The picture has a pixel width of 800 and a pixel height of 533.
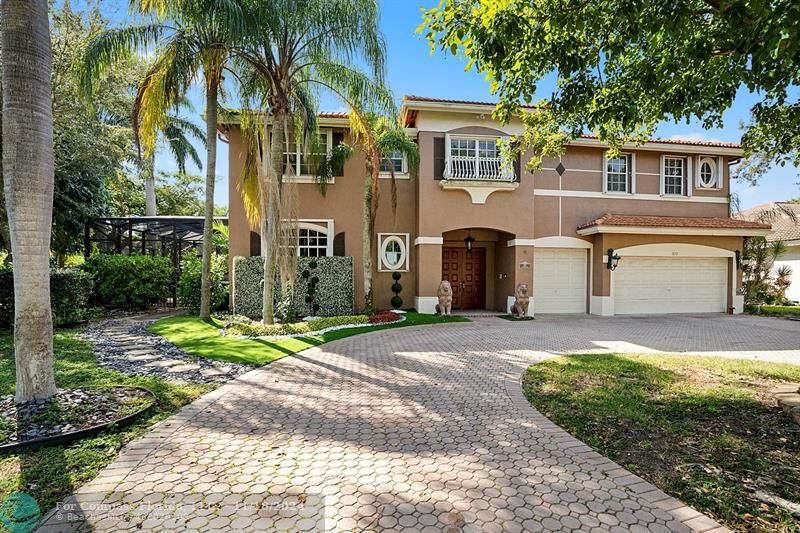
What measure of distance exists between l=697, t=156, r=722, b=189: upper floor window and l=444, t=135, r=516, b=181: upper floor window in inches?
356

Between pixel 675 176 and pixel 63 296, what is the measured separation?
22.7 metres

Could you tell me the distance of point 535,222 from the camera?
1584 cm

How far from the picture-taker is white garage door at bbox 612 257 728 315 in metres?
16.1

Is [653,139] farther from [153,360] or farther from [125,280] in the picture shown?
[125,280]

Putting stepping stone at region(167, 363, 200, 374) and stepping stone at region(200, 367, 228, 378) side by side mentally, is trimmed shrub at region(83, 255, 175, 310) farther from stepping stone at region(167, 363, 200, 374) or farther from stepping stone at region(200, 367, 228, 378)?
stepping stone at region(200, 367, 228, 378)

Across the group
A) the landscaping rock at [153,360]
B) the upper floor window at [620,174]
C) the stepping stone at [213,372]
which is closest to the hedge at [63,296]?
the landscaping rock at [153,360]

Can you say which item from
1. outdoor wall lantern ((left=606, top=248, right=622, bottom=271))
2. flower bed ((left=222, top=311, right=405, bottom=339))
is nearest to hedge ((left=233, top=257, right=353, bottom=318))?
flower bed ((left=222, top=311, right=405, bottom=339))

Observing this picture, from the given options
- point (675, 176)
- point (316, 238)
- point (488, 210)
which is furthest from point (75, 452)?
point (675, 176)

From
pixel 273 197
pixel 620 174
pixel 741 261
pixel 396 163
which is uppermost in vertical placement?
pixel 396 163

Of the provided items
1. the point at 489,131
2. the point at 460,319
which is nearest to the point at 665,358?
the point at 460,319

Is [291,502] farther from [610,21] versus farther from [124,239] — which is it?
[124,239]

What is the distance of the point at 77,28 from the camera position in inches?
468

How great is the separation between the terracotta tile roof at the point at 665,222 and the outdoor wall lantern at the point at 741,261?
1.28 metres

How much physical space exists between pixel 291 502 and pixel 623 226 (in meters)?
15.4
